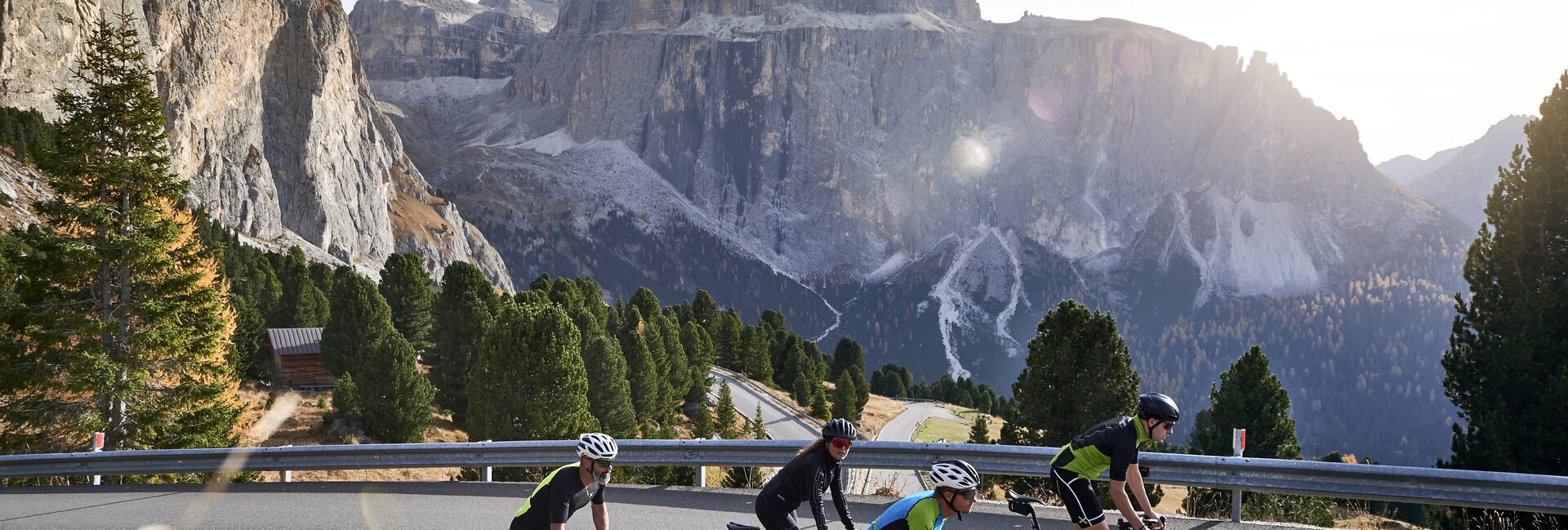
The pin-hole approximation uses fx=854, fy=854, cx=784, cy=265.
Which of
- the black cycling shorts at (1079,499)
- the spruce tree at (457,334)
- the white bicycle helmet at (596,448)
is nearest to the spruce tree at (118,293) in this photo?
the white bicycle helmet at (596,448)

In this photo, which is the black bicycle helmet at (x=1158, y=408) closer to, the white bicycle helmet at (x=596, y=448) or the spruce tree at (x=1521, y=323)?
the white bicycle helmet at (x=596, y=448)

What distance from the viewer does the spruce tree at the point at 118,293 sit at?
1902cm

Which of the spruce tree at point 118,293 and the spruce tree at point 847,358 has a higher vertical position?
the spruce tree at point 118,293

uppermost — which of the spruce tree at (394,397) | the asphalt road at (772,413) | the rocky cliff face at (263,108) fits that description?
the rocky cliff face at (263,108)

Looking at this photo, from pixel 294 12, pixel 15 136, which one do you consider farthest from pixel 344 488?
pixel 294 12

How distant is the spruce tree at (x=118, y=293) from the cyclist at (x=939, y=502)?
65.7 ft

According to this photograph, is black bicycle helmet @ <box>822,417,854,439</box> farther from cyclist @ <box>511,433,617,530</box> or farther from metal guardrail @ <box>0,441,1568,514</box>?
metal guardrail @ <box>0,441,1568,514</box>

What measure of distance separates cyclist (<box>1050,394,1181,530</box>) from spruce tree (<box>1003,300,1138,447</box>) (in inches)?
662

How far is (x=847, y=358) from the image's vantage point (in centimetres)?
9869

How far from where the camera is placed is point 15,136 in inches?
2729

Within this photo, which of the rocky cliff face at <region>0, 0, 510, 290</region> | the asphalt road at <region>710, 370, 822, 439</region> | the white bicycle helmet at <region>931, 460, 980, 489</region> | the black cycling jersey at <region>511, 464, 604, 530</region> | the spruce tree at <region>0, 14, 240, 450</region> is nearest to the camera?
the white bicycle helmet at <region>931, 460, 980, 489</region>

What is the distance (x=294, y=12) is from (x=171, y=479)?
153243 mm

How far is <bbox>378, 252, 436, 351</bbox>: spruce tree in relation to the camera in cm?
5419

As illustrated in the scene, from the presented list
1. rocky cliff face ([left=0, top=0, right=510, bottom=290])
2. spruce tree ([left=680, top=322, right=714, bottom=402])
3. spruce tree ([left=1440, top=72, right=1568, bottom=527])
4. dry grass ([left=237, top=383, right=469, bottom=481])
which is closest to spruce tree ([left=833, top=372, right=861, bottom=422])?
spruce tree ([left=680, top=322, right=714, bottom=402])
